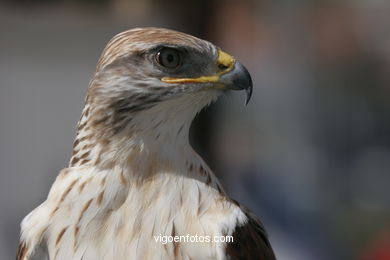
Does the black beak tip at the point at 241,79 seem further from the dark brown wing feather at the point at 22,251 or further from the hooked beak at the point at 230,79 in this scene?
the dark brown wing feather at the point at 22,251

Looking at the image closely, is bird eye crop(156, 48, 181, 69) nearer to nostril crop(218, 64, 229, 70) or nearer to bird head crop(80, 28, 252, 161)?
bird head crop(80, 28, 252, 161)

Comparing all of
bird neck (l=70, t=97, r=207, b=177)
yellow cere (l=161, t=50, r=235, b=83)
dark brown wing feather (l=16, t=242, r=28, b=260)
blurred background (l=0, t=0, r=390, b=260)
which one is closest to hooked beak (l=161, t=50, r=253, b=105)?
yellow cere (l=161, t=50, r=235, b=83)

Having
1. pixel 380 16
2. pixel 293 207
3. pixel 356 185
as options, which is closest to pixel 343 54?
pixel 380 16

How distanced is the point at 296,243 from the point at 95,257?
4781 millimetres

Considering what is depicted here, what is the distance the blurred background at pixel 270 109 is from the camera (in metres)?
6.73

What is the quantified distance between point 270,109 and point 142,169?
7701 millimetres

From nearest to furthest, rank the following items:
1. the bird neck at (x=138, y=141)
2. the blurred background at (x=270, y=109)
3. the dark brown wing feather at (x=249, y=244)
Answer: the dark brown wing feather at (x=249, y=244) < the bird neck at (x=138, y=141) < the blurred background at (x=270, y=109)

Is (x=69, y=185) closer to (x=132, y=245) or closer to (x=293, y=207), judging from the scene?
(x=132, y=245)

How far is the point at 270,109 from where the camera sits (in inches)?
406

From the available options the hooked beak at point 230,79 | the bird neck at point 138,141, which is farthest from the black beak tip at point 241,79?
the bird neck at point 138,141

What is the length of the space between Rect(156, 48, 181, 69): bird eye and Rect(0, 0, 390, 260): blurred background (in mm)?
2028

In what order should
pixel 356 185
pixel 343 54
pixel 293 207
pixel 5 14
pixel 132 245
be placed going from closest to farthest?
1. pixel 132 245
2. pixel 5 14
3. pixel 293 207
4. pixel 356 185
5. pixel 343 54

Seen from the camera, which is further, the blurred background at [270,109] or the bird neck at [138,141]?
the blurred background at [270,109]

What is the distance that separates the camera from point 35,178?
6.91 meters
